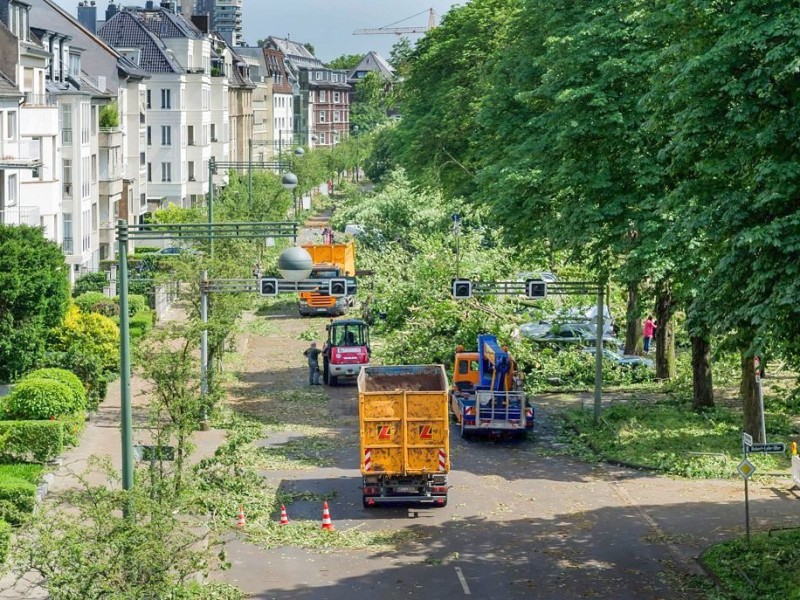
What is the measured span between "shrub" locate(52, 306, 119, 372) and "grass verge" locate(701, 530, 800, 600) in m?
22.2

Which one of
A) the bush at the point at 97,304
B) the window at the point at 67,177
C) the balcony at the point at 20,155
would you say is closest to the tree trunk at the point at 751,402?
the balcony at the point at 20,155

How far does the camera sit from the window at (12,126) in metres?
47.1

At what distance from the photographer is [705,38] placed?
22.3 metres

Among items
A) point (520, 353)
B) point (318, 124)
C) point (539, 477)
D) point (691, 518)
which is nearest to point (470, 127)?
point (520, 353)

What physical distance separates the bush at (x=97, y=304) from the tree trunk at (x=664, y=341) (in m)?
19.8

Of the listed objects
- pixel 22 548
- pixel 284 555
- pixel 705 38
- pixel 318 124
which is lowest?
pixel 284 555

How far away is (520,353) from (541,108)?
303 inches

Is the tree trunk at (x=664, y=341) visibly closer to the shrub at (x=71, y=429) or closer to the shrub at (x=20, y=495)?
the shrub at (x=71, y=429)

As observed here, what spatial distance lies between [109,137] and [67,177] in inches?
294

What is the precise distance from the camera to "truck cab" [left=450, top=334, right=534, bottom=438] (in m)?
34.3

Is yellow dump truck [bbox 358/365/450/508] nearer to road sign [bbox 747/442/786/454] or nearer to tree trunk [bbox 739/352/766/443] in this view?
road sign [bbox 747/442/786/454]

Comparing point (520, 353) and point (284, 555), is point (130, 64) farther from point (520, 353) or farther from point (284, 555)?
point (284, 555)

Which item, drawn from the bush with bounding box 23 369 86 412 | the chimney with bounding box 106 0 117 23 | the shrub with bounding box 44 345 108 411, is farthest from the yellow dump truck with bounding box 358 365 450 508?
the chimney with bounding box 106 0 117 23

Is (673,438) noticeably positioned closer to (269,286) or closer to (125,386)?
(269,286)
